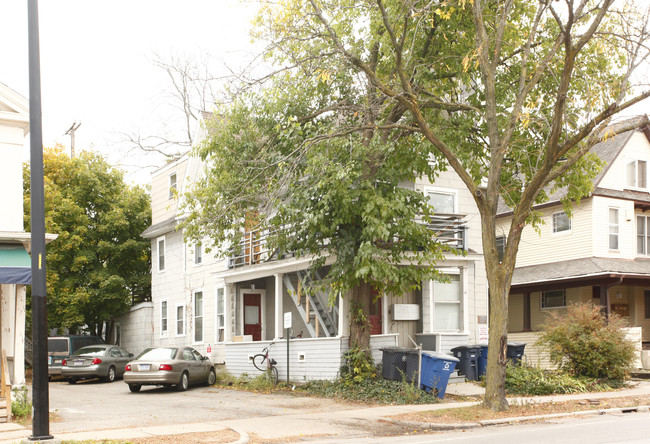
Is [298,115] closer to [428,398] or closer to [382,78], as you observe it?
[382,78]

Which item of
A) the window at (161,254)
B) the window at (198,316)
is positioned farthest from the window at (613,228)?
the window at (161,254)

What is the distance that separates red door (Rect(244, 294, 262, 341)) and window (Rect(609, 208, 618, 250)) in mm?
13229

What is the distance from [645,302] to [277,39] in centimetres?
2040

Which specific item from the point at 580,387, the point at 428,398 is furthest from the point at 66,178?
the point at 580,387

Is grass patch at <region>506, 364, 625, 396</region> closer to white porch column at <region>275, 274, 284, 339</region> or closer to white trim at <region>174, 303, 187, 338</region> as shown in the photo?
white porch column at <region>275, 274, 284, 339</region>

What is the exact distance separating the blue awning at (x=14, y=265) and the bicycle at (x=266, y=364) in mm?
8954

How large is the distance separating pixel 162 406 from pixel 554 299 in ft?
59.8

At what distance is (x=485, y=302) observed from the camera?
2250cm

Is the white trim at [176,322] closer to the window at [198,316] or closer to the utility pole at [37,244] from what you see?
the window at [198,316]

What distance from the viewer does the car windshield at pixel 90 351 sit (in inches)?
999

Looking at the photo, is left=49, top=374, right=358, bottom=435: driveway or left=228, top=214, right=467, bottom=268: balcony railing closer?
left=49, top=374, right=358, bottom=435: driveway

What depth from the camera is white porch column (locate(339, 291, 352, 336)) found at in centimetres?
1947

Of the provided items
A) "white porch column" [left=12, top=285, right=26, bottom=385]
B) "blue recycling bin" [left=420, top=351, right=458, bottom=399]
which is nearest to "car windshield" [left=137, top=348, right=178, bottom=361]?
"white porch column" [left=12, top=285, right=26, bottom=385]

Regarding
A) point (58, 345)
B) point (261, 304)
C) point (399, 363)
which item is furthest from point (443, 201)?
point (58, 345)
